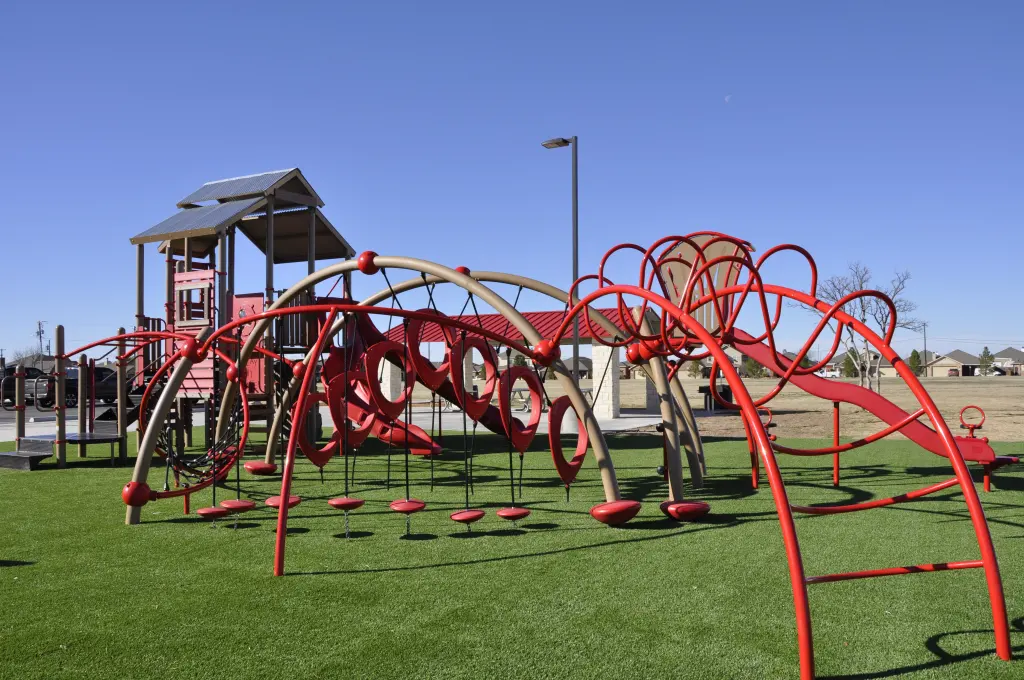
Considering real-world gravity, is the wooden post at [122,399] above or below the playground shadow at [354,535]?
above

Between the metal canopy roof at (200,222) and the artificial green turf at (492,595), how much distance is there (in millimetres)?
6944

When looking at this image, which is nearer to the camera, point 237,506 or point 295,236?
point 237,506

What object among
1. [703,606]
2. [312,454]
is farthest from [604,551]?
[312,454]

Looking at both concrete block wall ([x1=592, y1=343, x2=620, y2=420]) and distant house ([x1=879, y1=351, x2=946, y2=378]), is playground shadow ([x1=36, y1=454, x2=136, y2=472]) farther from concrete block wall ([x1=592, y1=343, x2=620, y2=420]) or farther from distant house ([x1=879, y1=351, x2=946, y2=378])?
distant house ([x1=879, y1=351, x2=946, y2=378])

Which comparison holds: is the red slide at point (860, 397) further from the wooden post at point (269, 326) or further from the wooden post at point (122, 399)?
the wooden post at point (122, 399)

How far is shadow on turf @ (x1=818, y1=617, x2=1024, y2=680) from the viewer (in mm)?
4543

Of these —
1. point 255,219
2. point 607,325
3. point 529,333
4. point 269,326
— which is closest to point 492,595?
point 529,333

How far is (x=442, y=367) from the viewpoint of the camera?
13219mm

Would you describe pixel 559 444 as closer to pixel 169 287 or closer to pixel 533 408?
pixel 533 408

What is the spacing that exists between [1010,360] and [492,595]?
165139 mm

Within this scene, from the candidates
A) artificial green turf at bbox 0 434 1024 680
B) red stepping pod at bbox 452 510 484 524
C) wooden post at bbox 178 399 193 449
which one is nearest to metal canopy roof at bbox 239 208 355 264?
wooden post at bbox 178 399 193 449

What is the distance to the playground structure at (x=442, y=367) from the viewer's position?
6809mm

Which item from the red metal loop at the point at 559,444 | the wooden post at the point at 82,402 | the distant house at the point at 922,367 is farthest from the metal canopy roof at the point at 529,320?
the distant house at the point at 922,367

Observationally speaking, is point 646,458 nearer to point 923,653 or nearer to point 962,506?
point 962,506
